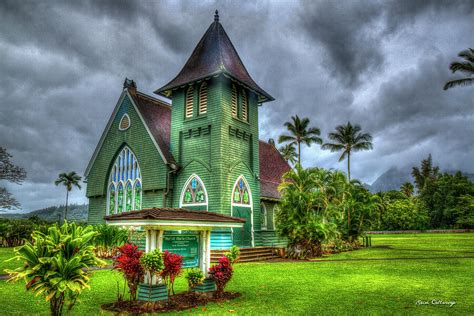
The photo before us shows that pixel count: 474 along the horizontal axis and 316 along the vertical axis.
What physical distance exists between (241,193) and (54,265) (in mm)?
15639

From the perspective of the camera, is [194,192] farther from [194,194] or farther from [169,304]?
[169,304]

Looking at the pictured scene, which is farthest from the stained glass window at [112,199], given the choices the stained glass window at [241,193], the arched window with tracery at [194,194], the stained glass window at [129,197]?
the stained glass window at [241,193]

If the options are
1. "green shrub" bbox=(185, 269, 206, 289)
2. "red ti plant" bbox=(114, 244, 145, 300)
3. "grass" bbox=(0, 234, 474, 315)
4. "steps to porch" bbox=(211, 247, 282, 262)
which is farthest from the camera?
"steps to porch" bbox=(211, 247, 282, 262)

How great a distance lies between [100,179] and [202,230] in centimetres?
1750

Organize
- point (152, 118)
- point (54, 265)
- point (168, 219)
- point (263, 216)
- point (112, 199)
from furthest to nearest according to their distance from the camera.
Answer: point (263, 216), point (112, 199), point (152, 118), point (168, 219), point (54, 265)

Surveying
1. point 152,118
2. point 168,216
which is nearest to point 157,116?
point 152,118

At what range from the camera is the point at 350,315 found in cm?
767

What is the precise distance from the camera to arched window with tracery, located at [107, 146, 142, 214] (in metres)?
23.4

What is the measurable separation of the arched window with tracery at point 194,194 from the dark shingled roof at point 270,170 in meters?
4.83

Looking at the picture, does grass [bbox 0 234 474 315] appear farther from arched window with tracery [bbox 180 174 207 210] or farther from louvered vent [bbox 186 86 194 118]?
louvered vent [bbox 186 86 194 118]

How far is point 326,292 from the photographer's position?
10133mm

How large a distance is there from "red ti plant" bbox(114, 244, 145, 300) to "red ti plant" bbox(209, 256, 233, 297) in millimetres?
2003

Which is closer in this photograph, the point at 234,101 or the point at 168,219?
the point at 168,219

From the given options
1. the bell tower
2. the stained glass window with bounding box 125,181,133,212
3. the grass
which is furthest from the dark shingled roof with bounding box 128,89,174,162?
the grass
